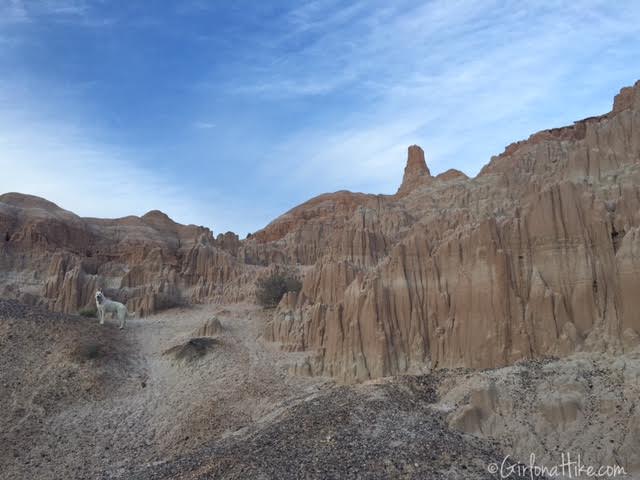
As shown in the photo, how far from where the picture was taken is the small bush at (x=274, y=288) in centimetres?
4181

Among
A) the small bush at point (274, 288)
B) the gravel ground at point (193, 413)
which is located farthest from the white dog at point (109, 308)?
the small bush at point (274, 288)

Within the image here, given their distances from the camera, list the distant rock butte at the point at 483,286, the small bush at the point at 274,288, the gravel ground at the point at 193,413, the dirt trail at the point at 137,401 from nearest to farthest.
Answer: the gravel ground at the point at 193,413 < the distant rock butte at the point at 483,286 < the dirt trail at the point at 137,401 < the small bush at the point at 274,288

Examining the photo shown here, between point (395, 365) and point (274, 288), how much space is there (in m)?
17.5

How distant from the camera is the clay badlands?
655 inches

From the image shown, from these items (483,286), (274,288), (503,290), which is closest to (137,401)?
(274,288)

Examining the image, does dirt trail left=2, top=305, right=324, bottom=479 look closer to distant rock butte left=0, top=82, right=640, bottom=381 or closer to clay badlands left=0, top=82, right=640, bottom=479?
clay badlands left=0, top=82, right=640, bottom=479

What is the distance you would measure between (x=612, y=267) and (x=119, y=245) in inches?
1881

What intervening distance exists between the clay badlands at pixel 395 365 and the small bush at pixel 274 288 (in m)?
1.40

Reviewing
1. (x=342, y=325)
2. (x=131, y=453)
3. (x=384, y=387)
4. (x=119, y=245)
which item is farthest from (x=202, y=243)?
(x=384, y=387)

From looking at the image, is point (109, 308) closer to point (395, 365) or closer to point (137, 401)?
point (137, 401)

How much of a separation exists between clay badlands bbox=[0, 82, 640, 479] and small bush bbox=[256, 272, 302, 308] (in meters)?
1.40

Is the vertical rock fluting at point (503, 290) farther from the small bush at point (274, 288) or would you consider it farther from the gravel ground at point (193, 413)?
the small bush at point (274, 288)

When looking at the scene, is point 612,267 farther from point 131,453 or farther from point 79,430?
point 79,430

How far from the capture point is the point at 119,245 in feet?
191
